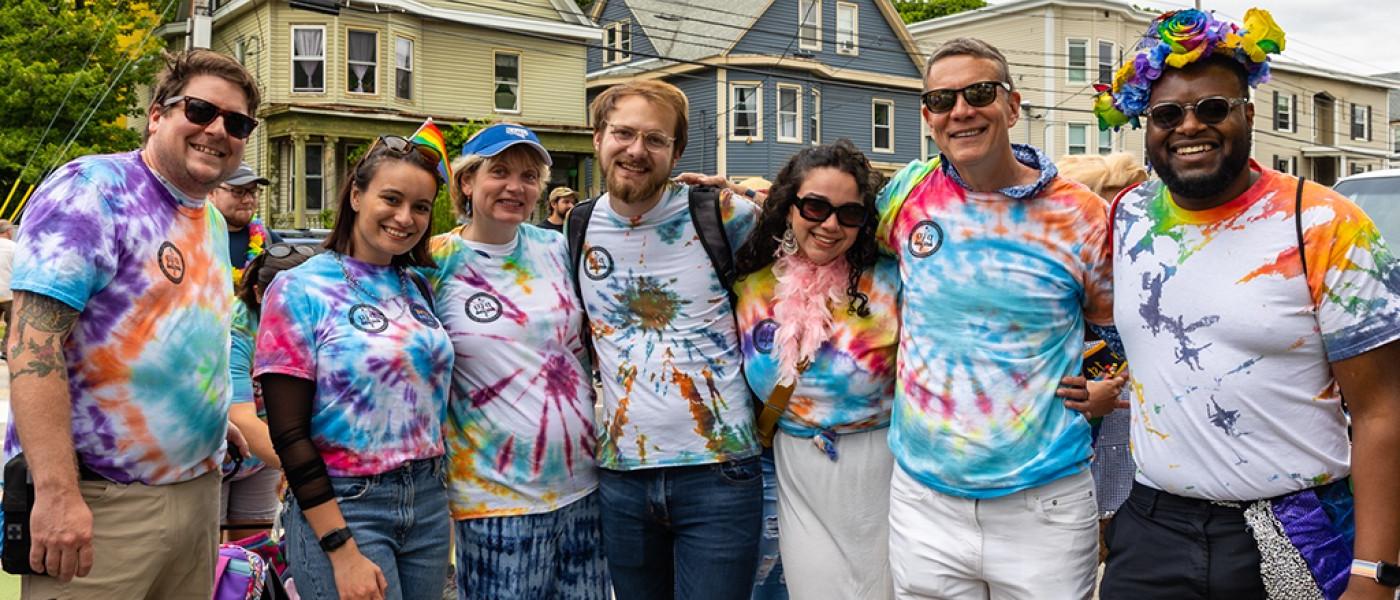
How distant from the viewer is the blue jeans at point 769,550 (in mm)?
3822

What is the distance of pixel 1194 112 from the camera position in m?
2.63

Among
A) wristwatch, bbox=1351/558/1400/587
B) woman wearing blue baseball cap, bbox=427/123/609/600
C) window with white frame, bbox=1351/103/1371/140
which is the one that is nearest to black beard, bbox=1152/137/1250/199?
wristwatch, bbox=1351/558/1400/587

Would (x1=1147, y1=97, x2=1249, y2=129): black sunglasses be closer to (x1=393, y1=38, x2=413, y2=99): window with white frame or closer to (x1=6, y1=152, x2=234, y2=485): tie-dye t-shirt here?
(x1=6, y1=152, x2=234, y2=485): tie-dye t-shirt

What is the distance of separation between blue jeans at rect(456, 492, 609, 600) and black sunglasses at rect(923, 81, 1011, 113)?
1.71 metres

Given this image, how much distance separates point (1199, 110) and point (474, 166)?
86.3 inches

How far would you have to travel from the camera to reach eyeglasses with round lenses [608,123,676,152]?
3.44 metres

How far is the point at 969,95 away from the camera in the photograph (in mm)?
3082

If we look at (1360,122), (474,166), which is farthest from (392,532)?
(1360,122)

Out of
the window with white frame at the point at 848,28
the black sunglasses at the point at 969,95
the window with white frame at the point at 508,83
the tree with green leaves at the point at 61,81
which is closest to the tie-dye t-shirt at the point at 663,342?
the black sunglasses at the point at 969,95

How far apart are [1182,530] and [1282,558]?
0.23 m

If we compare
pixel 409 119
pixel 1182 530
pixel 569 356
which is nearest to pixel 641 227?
pixel 569 356

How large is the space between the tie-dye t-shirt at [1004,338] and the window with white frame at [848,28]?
2706 centimetres

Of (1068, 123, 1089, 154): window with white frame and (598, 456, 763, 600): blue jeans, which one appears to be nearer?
(598, 456, 763, 600): blue jeans

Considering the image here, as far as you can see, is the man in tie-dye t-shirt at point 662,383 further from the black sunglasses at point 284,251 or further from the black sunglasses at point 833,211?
the black sunglasses at point 284,251
